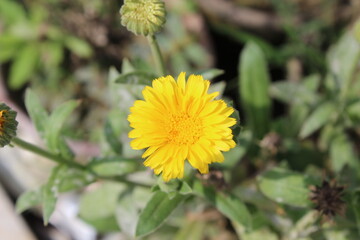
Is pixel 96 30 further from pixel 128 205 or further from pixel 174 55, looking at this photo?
pixel 128 205

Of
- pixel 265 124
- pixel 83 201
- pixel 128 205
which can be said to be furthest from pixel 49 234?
pixel 265 124

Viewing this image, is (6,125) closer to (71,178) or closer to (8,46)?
(71,178)

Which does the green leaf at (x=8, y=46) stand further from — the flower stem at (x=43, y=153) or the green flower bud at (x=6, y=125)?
the green flower bud at (x=6, y=125)

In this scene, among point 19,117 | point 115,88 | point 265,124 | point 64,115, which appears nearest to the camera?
point 64,115

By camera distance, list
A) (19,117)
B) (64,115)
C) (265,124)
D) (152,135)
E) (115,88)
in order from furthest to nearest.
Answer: (19,117), (265,124), (115,88), (64,115), (152,135)

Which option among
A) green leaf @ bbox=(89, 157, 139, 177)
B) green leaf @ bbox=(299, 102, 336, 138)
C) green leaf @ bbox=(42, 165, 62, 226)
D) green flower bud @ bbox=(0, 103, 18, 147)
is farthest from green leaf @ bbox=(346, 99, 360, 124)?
green flower bud @ bbox=(0, 103, 18, 147)
